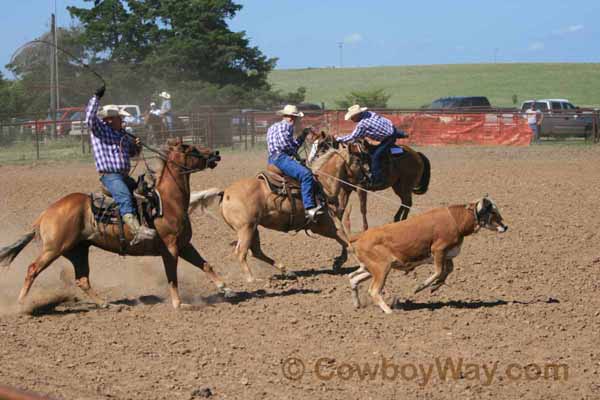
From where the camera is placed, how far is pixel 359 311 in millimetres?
8180

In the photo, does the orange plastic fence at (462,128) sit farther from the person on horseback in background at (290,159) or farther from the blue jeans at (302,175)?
the blue jeans at (302,175)

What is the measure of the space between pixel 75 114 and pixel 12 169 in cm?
961

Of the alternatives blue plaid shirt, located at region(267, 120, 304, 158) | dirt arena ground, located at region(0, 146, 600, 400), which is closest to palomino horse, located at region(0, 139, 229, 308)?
dirt arena ground, located at region(0, 146, 600, 400)

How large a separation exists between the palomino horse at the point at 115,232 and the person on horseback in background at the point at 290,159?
3.89 feet

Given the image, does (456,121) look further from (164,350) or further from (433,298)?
(164,350)

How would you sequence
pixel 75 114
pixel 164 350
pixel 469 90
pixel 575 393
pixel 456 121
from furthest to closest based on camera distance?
1. pixel 469 90
2. pixel 75 114
3. pixel 456 121
4. pixel 164 350
5. pixel 575 393

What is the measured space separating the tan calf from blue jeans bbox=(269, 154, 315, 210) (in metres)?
1.73

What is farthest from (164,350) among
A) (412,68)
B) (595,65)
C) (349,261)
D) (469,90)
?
(412,68)

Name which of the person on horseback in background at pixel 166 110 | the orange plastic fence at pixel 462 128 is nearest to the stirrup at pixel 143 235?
the person on horseback in background at pixel 166 110

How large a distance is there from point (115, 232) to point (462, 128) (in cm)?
2159

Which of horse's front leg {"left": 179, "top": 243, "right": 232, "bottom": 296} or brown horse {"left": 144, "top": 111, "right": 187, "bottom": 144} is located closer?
horse's front leg {"left": 179, "top": 243, "right": 232, "bottom": 296}

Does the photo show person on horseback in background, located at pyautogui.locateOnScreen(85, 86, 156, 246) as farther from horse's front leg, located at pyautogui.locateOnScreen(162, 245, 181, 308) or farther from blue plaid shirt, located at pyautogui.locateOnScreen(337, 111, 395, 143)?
blue plaid shirt, located at pyautogui.locateOnScreen(337, 111, 395, 143)

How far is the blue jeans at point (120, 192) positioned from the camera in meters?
8.49

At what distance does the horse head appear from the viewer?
894 centimetres
